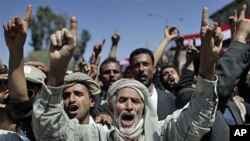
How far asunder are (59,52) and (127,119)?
1.96ft

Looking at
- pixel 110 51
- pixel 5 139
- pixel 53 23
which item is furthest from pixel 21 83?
pixel 53 23

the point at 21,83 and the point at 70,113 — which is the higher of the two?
the point at 21,83

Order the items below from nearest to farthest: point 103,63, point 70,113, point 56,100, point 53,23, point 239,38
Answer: point 56,100, point 239,38, point 70,113, point 103,63, point 53,23

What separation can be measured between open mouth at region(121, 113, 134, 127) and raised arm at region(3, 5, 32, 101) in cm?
59

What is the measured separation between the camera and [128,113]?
273cm

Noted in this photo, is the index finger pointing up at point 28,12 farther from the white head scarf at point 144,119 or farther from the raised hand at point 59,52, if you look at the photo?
the white head scarf at point 144,119

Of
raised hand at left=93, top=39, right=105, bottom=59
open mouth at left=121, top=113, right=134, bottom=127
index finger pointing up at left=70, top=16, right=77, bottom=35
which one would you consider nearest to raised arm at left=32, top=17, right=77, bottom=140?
index finger pointing up at left=70, top=16, right=77, bottom=35

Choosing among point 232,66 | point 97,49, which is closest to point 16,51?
point 232,66

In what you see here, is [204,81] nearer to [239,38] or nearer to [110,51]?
[239,38]

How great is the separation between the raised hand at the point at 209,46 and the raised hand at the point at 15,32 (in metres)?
1.02

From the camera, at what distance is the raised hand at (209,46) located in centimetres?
249

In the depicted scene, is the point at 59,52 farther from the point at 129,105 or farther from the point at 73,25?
the point at 129,105

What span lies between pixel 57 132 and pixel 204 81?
858 millimetres

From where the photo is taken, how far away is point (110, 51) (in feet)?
20.4
